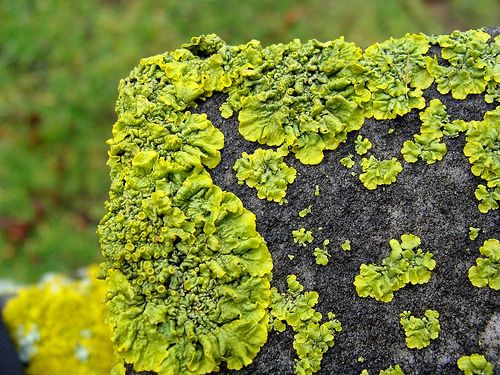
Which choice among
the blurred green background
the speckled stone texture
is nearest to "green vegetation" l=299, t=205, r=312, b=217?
the speckled stone texture

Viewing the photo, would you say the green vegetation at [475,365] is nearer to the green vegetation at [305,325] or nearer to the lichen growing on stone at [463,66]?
the green vegetation at [305,325]

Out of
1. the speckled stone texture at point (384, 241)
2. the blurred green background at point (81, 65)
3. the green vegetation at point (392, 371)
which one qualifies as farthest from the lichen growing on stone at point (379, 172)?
the blurred green background at point (81, 65)

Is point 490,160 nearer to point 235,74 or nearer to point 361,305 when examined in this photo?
point 361,305

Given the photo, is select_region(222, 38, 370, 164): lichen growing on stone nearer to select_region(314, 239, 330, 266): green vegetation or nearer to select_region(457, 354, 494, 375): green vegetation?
select_region(314, 239, 330, 266): green vegetation

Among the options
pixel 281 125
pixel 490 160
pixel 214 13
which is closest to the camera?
pixel 490 160

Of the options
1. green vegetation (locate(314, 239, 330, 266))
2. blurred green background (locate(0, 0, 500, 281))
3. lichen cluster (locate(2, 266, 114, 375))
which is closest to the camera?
green vegetation (locate(314, 239, 330, 266))

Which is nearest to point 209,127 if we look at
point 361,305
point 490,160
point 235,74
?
point 235,74
